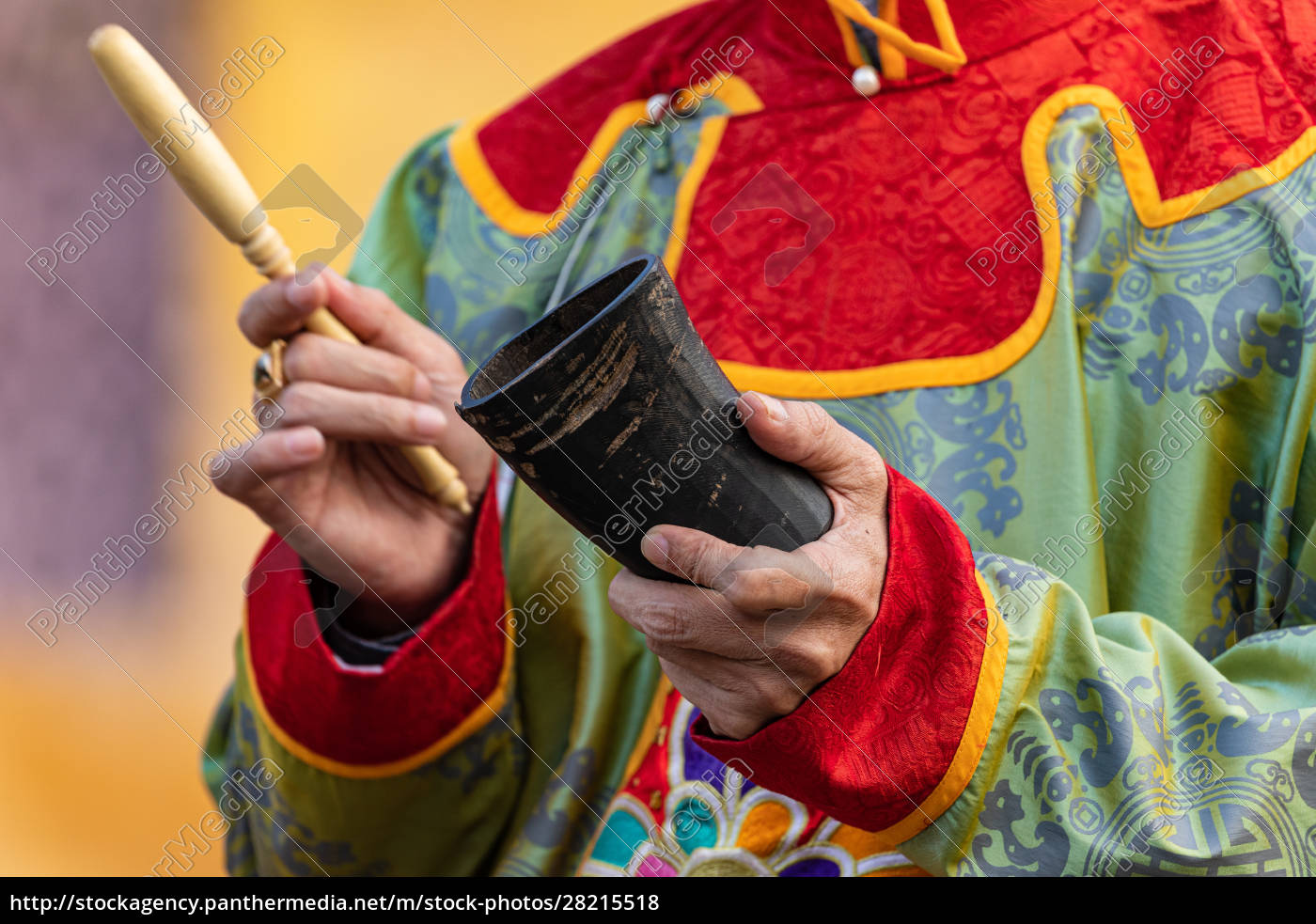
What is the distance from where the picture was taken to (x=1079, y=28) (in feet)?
2.99

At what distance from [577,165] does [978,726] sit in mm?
688

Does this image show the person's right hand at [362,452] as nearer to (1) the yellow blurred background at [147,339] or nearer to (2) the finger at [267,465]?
(2) the finger at [267,465]

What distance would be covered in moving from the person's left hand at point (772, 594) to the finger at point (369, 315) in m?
0.36

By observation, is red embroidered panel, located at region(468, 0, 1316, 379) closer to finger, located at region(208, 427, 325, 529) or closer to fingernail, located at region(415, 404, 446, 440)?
fingernail, located at region(415, 404, 446, 440)

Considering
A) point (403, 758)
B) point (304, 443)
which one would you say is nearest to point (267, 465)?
point (304, 443)

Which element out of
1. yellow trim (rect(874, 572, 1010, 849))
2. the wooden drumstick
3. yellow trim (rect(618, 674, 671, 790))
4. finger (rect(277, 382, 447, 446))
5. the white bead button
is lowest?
yellow trim (rect(618, 674, 671, 790))

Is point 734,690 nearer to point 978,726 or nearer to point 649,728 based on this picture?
point 978,726

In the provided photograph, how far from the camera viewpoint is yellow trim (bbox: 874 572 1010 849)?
67 cm

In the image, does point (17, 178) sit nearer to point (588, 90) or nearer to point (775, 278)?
point (588, 90)

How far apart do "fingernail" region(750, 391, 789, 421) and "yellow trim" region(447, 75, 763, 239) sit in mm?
431

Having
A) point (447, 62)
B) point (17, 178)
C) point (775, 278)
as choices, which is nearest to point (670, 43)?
point (775, 278)

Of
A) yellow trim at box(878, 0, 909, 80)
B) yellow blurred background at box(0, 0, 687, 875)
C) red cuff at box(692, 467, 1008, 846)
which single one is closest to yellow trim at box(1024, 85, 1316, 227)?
yellow trim at box(878, 0, 909, 80)

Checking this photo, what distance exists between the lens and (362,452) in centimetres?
96

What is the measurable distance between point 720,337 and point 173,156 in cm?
44
